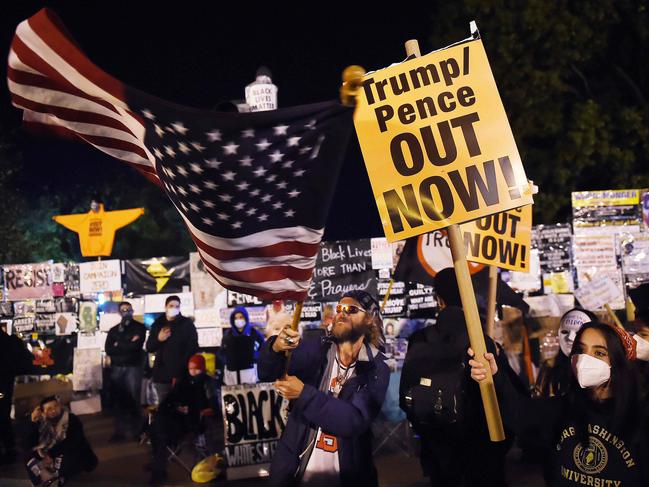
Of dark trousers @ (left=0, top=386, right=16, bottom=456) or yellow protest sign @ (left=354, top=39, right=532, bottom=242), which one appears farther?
dark trousers @ (left=0, top=386, right=16, bottom=456)

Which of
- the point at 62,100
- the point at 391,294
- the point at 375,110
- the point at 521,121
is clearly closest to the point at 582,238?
the point at 391,294

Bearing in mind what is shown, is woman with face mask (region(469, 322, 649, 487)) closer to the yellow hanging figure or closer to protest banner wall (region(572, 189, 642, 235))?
protest banner wall (region(572, 189, 642, 235))

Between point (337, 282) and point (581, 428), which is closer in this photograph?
point (581, 428)

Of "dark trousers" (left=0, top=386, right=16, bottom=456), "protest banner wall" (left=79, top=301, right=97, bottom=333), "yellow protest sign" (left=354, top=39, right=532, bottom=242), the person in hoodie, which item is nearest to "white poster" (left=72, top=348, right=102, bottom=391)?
"protest banner wall" (left=79, top=301, right=97, bottom=333)

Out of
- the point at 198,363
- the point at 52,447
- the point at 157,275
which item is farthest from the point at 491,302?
the point at 157,275

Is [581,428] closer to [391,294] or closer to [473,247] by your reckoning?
[473,247]

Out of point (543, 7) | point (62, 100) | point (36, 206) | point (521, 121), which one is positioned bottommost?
point (62, 100)

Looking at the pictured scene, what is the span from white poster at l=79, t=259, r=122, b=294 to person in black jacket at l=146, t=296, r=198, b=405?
4.67m

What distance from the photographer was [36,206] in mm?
36250

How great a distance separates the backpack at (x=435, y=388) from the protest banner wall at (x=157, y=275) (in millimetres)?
10759

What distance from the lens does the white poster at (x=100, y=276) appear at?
599 inches

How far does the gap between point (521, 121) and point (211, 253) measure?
15.6 meters

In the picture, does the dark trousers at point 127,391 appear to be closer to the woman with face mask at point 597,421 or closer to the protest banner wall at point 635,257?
the protest banner wall at point 635,257

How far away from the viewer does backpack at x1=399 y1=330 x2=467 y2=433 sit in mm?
4227
